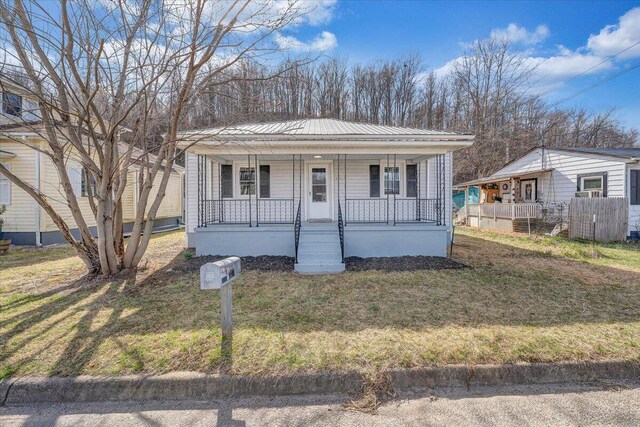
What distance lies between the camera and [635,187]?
38.1 feet

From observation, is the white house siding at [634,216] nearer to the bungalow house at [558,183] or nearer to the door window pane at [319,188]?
the bungalow house at [558,183]

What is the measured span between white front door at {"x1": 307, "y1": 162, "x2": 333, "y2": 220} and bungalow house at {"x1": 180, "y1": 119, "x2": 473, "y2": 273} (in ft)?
0.11

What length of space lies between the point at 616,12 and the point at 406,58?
65.3 feet

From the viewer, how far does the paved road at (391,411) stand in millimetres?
2355

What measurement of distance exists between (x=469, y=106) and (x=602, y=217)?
20.6 metres

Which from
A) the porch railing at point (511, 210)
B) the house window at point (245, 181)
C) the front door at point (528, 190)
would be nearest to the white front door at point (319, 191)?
the house window at point (245, 181)

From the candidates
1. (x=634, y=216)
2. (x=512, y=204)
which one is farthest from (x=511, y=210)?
(x=634, y=216)

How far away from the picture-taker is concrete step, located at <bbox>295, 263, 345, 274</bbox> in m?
6.88

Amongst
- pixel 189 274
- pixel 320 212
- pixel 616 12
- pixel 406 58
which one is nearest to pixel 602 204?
pixel 616 12

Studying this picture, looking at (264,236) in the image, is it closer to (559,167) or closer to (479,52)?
(559,167)

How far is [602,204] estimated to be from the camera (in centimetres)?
1150

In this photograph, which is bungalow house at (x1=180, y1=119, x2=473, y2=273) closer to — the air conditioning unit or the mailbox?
the mailbox

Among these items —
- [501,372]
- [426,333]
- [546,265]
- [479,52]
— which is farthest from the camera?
[479,52]

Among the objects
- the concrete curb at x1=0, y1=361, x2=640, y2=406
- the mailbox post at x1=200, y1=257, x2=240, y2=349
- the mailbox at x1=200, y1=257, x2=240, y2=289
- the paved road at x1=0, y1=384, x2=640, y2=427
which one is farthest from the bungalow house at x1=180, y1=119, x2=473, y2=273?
the paved road at x1=0, y1=384, x2=640, y2=427
